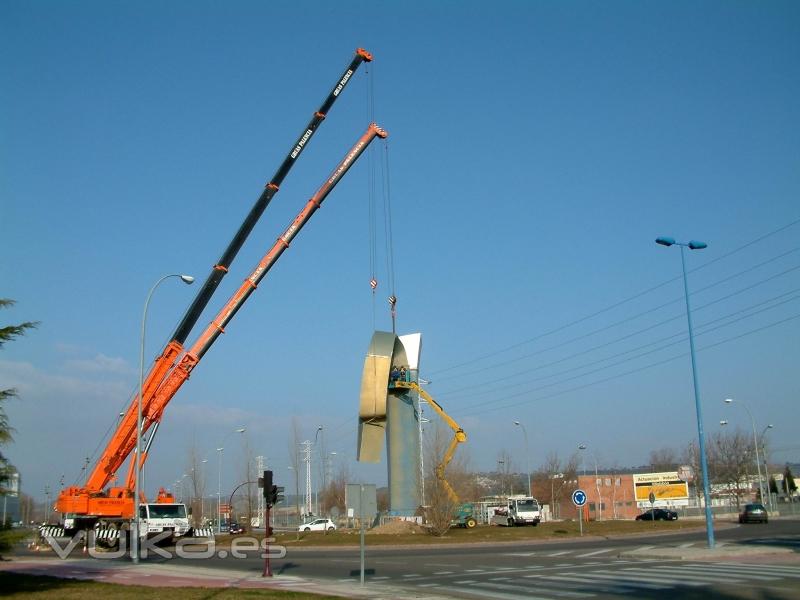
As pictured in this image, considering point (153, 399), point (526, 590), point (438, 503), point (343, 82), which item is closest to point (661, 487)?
point (438, 503)

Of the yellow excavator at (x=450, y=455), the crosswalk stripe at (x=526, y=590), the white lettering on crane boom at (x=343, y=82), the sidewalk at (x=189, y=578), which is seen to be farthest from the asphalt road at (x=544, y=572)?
the white lettering on crane boom at (x=343, y=82)

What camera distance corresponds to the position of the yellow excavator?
46.3 meters

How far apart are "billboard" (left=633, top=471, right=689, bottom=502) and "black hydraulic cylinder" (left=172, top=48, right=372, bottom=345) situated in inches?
2873

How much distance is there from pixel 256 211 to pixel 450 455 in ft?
76.3

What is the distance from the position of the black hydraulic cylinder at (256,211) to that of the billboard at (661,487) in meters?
73.0

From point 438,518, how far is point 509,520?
14.9 metres

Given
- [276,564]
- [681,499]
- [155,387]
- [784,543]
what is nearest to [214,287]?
[155,387]

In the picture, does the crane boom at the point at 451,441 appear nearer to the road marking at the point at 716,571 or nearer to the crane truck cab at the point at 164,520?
the crane truck cab at the point at 164,520

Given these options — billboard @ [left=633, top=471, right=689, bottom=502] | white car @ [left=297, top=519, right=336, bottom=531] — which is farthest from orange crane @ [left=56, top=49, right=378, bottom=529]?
billboard @ [left=633, top=471, right=689, bottom=502]

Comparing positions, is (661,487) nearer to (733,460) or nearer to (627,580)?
(733,460)

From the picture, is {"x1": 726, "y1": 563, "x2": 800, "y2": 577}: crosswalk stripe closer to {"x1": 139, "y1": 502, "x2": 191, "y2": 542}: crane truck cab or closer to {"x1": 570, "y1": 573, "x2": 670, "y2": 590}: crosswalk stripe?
{"x1": 570, "y1": 573, "x2": 670, "y2": 590}: crosswalk stripe

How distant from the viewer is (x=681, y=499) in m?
97.1

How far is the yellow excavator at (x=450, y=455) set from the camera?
4631 cm

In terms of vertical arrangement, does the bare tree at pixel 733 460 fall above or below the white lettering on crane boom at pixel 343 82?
below
